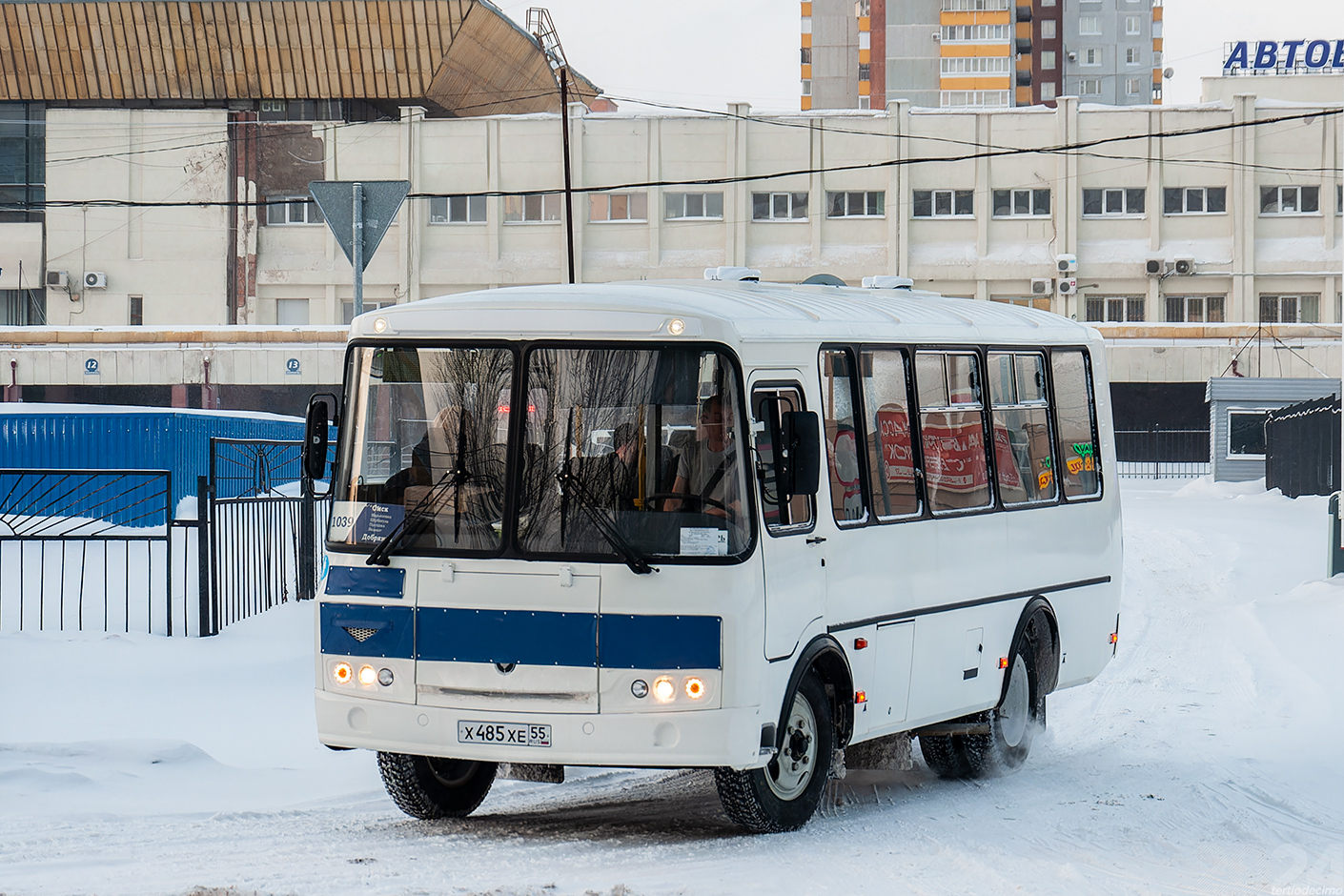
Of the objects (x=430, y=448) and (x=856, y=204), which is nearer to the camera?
(x=430, y=448)

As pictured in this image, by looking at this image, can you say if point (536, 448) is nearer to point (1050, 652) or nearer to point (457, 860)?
point (457, 860)

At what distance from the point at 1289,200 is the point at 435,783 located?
187 ft

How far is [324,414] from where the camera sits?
7543mm

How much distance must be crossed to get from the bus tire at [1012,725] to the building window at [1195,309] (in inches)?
2074

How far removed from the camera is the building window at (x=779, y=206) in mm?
60906

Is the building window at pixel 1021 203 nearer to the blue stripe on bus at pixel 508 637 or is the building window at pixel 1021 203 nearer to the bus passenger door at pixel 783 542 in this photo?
the bus passenger door at pixel 783 542

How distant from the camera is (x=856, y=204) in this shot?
198ft

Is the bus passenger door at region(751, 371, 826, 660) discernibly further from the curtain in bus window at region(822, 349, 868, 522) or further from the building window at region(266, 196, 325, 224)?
the building window at region(266, 196, 325, 224)

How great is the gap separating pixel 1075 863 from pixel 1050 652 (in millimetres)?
3335

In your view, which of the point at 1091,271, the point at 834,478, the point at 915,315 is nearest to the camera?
the point at 834,478

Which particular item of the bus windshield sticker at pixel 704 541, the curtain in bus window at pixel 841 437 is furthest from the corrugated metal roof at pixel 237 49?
the bus windshield sticker at pixel 704 541

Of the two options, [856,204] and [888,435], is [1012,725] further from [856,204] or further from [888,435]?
[856,204]

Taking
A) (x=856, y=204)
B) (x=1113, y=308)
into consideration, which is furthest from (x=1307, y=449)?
(x=856, y=204)

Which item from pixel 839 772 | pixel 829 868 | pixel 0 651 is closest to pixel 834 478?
pixel 839 772
